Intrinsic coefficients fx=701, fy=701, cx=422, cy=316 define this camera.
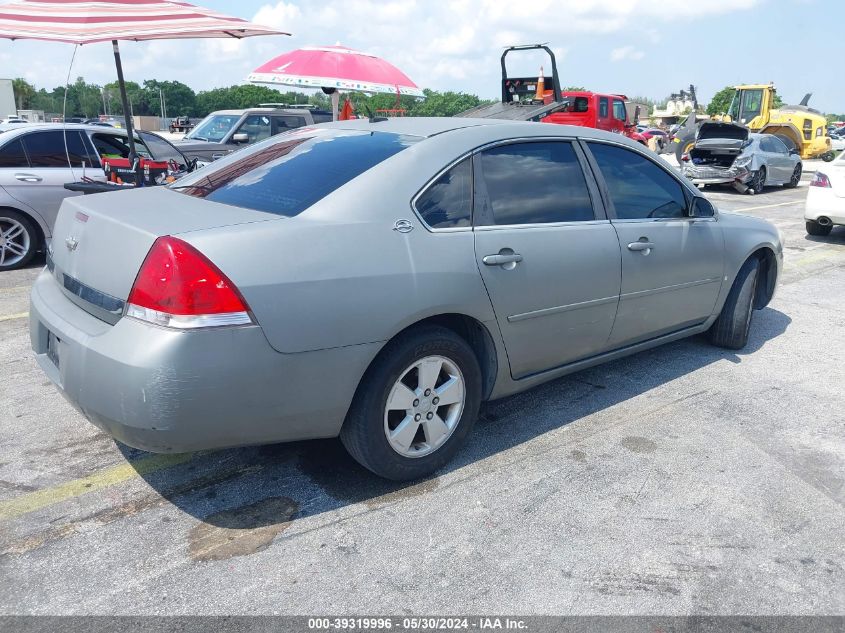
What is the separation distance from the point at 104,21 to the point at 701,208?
565cm

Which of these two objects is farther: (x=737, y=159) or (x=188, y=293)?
(x=737, y=159)

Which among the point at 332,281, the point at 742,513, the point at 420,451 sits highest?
the point at 332,281

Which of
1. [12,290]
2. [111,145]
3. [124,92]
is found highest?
[124,92]

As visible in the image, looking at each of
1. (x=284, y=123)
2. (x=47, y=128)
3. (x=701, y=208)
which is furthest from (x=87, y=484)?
(x=284, y=123)

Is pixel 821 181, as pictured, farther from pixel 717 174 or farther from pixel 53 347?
pixel 53 347

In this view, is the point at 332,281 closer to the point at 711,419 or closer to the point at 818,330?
the point at 711,419

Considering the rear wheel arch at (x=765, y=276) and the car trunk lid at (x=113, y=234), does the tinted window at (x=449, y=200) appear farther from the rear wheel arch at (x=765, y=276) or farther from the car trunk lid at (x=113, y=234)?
the rear wheel arch at (x=765, y=276)

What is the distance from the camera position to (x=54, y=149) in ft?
24.6

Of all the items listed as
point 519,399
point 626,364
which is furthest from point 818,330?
point 519,399

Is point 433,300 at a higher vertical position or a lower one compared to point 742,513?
higher

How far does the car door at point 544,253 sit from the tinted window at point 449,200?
57 mm

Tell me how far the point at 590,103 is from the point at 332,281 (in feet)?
57.5

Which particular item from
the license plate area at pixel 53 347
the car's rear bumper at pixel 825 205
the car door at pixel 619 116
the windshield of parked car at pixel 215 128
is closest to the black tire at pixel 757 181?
the car door at pixel 619 116

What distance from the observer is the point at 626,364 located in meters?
4.69
